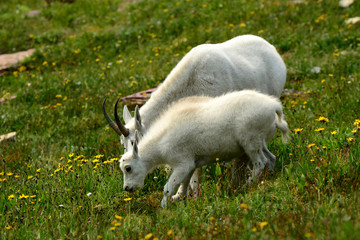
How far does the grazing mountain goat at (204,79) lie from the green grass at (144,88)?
2.37 ft

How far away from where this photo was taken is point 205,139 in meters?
5.68

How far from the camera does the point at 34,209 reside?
219 inches

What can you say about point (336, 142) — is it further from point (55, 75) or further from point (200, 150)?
point (55, 75)

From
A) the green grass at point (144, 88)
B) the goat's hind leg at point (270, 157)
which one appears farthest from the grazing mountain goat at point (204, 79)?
the goat's hind leg at point (270, 157)

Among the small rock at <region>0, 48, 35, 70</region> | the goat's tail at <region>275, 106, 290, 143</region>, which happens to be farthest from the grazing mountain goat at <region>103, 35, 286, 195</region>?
the small rock at <region>0, 48, 35, 70</region>

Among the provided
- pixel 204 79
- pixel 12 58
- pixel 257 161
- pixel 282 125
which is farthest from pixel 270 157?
pixel 12 58

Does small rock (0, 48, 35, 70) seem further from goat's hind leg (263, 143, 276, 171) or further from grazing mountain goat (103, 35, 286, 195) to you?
goat's hind leg (263, 143, 276, 171)

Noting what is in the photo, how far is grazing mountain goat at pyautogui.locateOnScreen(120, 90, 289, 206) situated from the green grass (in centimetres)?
30

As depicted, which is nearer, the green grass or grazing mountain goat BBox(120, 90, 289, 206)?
the green grass

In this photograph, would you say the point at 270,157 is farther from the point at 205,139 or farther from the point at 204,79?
the point at 204,79

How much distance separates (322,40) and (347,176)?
829cm

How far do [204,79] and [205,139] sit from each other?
1.97m

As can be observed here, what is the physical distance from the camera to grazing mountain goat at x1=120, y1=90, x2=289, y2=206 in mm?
5605

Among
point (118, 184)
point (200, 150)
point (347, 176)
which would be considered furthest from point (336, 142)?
point (118, 184)
